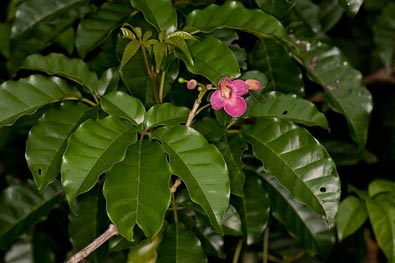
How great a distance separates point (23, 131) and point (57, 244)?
386 millimetres

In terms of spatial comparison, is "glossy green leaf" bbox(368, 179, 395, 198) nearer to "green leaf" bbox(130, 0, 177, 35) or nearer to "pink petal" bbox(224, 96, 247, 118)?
"pink petal" bbox(224, 96, 247, 118)

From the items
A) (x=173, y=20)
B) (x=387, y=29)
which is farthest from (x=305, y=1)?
(x=173, y=20)

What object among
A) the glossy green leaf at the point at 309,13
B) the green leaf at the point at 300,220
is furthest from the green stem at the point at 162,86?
the glossy green leaf at the point at 309,13

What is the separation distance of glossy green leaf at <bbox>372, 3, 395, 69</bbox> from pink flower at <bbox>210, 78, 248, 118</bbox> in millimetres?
856

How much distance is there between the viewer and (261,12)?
1346 mm

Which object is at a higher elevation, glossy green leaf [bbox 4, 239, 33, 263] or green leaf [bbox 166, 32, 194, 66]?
green leaf [bbox 166, 32, 194, 66]

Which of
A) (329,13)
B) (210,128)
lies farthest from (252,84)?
(329,13)

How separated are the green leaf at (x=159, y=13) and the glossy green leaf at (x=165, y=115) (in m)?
0.17

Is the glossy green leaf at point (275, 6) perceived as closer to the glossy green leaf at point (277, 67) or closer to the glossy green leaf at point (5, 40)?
the glossy green leaf at point (277, 67)

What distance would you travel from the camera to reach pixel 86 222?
1548 millimetres

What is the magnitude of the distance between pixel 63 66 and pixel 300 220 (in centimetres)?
66

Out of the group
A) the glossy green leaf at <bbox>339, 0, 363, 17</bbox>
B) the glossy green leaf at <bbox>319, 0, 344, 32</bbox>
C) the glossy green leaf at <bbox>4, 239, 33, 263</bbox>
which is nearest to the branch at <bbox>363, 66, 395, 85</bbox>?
the glossy green leaf at <bbox>319, 0, 344, 32</bbox>

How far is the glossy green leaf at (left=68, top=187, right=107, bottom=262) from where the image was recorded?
1539 millimetres

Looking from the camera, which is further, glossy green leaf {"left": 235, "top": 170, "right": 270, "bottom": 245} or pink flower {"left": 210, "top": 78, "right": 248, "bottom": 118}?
glossy green leaf {"left": 235, "top": 170, "right": 270, "bottom": 245}
